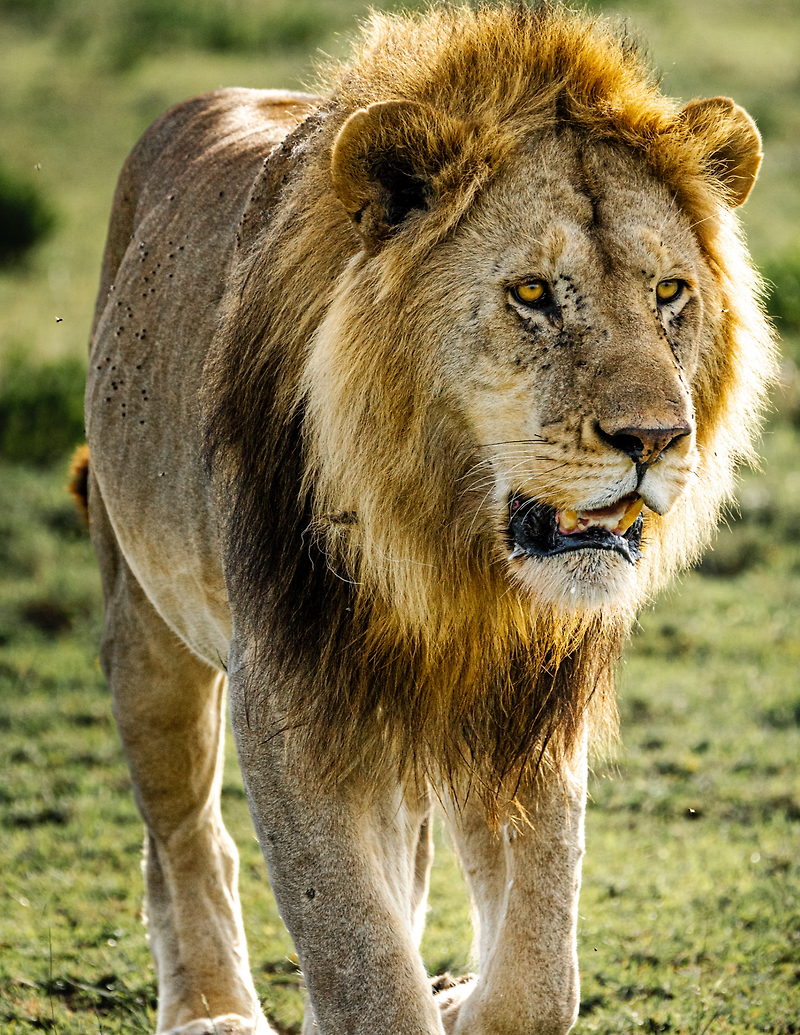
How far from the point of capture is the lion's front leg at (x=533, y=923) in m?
2.84

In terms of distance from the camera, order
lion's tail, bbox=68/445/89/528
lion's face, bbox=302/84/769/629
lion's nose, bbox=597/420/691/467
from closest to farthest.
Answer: lion's nose, bbox=597/420/691/467 < lion's face, bbox=302/84/769/629 < lion's tail, bbox=68/445/89/528

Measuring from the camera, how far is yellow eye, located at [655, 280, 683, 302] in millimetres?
2518

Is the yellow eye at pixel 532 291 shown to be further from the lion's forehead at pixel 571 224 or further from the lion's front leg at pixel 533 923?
the lion's front leg at pixel 533 923

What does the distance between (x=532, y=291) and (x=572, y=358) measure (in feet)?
0.46

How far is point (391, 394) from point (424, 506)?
207 mm

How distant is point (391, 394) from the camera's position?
8.21ft

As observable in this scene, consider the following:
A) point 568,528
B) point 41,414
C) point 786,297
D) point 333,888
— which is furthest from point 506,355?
point 786,297

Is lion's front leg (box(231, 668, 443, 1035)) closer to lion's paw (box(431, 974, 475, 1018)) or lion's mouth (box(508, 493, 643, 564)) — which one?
lion's paw (box(431, 974, 475, 1018))

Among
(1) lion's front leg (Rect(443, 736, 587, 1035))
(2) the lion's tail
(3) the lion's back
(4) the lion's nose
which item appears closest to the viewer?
(4) the lion's nose

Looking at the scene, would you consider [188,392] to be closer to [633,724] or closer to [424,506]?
[424,506]

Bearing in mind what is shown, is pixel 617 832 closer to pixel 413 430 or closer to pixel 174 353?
pixel 174 353

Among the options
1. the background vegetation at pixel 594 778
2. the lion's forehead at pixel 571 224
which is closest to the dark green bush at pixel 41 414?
the background vegetation at pixel 594 778

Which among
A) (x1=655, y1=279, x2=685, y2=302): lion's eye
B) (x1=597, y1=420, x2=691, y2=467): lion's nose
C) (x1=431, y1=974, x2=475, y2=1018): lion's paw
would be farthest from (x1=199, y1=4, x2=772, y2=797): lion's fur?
(x1=431, y1=974, x2=475, y2=1018): lion's paw

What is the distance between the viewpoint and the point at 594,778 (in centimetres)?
505
